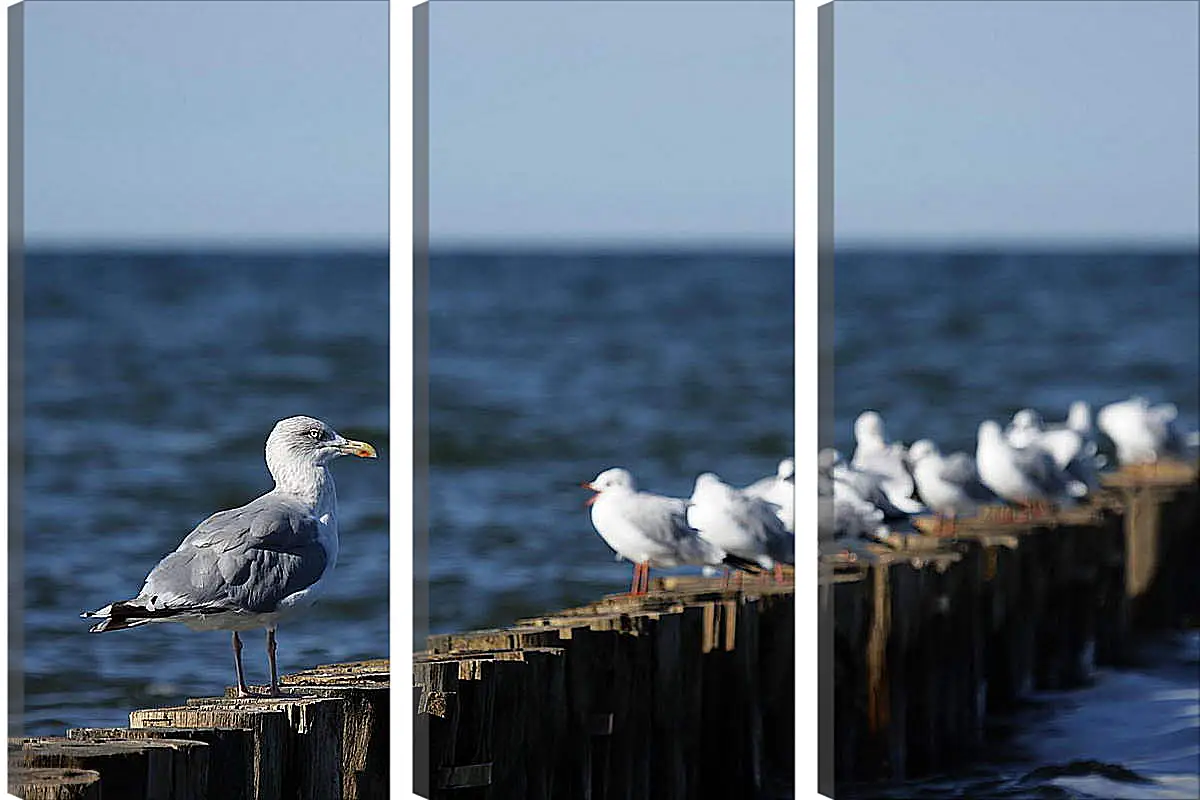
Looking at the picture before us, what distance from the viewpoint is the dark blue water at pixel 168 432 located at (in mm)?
5590

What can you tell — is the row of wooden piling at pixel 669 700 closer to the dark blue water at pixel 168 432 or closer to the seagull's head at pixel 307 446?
the seagull's head at pixel 307 446

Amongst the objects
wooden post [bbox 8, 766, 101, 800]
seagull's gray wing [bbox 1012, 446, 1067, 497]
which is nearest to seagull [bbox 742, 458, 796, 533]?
seagull's gray wing [bbox 1012, 446, 1067, 497]

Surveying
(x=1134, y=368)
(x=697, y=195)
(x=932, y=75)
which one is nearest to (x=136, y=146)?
(x=697, y=195)

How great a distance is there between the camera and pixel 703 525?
3.09 metres

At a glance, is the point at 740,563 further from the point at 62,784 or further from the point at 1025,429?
the point at 62,784

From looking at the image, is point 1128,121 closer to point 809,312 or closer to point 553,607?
point 809,312

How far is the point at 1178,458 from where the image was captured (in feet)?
7.98

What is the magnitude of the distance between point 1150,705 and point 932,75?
158cm

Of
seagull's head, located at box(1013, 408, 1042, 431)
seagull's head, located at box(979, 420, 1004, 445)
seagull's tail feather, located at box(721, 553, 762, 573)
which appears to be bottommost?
seagull's tail feather, located at box(721, 553, 762, 573)

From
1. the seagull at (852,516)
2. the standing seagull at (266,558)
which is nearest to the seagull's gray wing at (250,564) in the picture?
the standing seagull at (266,558)

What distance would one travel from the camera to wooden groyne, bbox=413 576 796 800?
291 centimetres

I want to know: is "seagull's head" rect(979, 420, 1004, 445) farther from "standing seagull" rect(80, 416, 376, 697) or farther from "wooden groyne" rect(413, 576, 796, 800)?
"standing seagull" rect(80, 416, 376, 697)

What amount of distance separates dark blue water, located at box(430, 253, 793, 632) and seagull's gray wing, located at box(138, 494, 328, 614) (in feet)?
8.66

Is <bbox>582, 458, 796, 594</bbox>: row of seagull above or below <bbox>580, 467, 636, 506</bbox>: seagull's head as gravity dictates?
below
